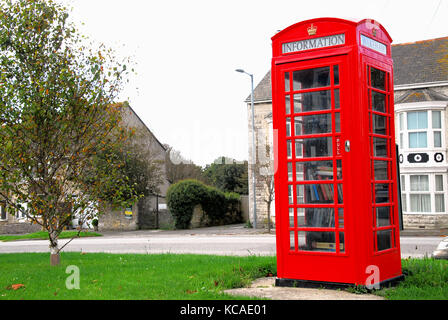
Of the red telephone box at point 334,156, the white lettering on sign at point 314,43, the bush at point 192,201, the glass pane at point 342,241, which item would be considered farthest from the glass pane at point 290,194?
the bush at point 192,201

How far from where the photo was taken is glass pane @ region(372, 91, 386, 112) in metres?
7.04

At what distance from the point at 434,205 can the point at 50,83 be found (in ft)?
64.0

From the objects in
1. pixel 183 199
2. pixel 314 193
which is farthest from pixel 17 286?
pixel 183 199

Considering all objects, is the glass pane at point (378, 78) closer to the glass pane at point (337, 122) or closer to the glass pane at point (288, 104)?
the glass pane at point (337, 122)

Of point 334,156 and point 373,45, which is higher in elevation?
point 373,45

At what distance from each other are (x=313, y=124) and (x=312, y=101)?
0.32 meters

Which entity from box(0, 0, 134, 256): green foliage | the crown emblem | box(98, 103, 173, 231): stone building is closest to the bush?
box(98, 103, 173, 231): stone building

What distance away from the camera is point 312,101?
276 inches

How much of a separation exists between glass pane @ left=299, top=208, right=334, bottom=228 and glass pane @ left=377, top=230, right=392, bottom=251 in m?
0.72

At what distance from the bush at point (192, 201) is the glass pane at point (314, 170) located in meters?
22.6

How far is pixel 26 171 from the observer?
9.89 m

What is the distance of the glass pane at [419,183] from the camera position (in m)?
24.0

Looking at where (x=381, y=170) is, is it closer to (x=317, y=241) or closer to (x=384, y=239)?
(x=384, y=239)
